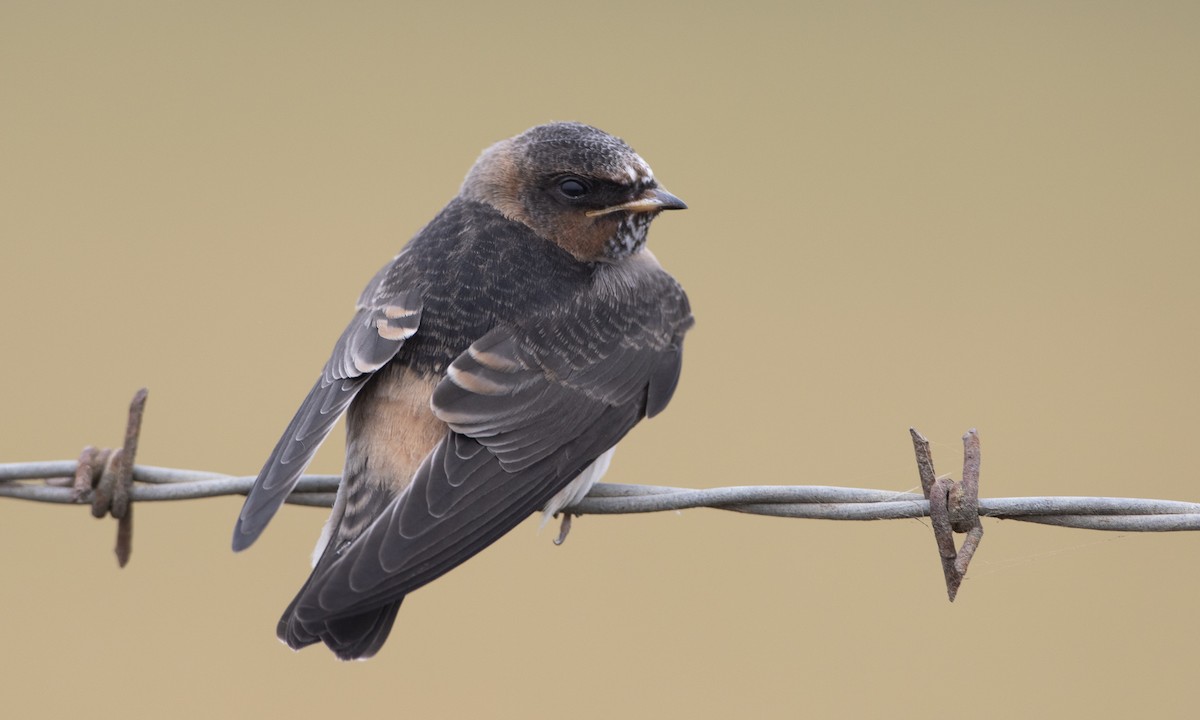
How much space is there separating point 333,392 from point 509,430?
0.49 meters

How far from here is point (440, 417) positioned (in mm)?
3666

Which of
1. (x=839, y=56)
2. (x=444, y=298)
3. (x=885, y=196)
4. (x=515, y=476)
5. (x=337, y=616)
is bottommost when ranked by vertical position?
(x=337, y=616)

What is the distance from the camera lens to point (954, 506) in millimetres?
3049

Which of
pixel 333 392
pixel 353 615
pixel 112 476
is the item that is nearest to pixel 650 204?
pixel 333 392

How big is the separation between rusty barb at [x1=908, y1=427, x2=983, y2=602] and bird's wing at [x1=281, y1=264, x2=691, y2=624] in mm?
988

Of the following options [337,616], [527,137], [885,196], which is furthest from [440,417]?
[885,196]

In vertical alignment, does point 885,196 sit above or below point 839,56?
below

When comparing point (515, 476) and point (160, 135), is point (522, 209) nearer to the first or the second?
point (515, 476)

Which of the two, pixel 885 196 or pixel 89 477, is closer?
pixel 89 477

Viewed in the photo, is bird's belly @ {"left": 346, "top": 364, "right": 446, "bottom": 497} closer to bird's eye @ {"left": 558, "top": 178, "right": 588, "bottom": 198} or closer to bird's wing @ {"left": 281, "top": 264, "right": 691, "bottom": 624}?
bird's wing @ {"left": 281, "top": 264, "right": 691, "bottom": 624}

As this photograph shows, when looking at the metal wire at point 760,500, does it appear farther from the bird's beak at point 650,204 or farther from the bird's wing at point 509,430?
the bird's beak at point 650,204

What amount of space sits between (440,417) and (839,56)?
6.58m

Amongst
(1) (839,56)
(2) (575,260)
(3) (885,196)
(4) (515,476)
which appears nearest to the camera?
(4) (515,476)

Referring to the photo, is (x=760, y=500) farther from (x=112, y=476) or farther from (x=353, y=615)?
(x=112, y=476)
